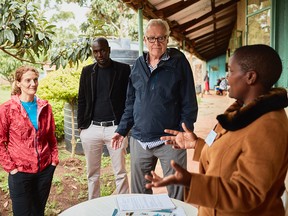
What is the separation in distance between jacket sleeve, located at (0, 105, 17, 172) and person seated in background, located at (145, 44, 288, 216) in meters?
1.73

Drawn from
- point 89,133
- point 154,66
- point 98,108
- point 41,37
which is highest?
point 41,37

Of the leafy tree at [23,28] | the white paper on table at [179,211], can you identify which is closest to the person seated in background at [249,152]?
the white paper on table at [179,211]

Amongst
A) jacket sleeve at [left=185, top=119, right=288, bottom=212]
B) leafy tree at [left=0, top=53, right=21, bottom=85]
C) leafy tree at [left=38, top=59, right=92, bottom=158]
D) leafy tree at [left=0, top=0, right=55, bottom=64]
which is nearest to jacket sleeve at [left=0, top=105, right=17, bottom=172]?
leafy tree at [left=0, top=0, right=55, bottom=64]

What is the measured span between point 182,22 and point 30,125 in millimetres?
6517

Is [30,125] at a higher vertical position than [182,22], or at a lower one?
lower

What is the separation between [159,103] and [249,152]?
4.69 feet

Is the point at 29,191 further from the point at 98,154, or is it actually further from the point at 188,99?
the point at 188,99

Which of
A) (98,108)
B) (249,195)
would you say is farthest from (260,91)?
(98,108)

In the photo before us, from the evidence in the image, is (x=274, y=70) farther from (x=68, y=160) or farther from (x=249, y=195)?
(x=68, y=160)

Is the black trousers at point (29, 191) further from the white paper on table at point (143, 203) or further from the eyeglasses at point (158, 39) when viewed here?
the eyeglasses at point (158, 39)

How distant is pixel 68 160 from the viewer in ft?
18.1

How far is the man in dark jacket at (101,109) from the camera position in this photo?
3.17 m

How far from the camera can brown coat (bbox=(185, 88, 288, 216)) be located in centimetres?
108

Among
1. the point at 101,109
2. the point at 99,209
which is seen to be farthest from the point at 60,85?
the point at 99,209
